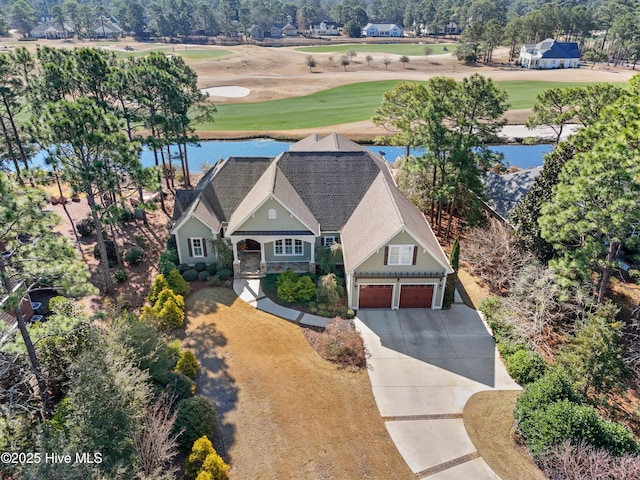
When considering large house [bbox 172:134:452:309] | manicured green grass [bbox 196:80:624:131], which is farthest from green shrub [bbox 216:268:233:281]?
manicured green grass [bbox 196:80:624:131]

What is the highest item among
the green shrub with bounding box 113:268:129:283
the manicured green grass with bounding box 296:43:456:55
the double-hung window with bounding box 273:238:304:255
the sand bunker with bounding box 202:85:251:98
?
the manicured green grass with bounding box 296:43:456:55

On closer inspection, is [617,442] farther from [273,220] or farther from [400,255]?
[273,220]

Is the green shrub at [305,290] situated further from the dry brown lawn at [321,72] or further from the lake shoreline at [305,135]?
the dry brown lawn at [321,72]

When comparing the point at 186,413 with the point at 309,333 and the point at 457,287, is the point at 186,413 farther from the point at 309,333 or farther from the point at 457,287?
the point at 457,287

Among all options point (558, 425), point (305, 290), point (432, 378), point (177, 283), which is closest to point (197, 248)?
point (177, 283)

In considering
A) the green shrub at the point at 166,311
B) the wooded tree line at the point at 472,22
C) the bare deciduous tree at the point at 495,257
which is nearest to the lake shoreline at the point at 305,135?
the bare deciduous tree at the point at 495,257

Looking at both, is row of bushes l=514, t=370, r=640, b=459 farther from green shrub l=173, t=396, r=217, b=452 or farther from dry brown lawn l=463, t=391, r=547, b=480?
green shrub l=173, t=396, r=217, b=452
